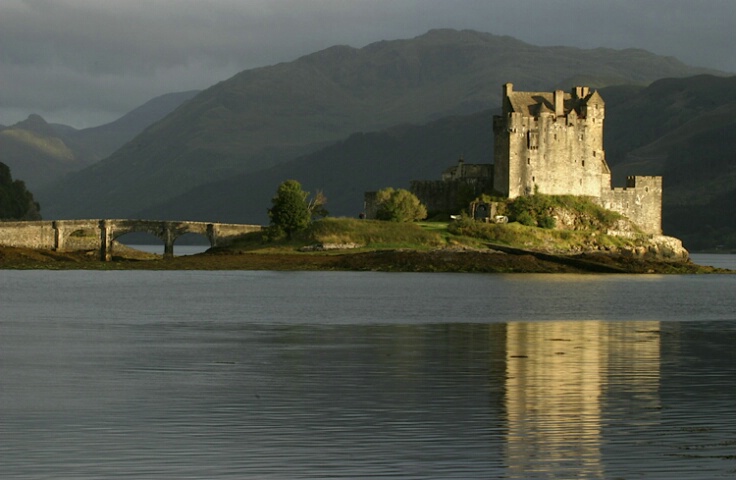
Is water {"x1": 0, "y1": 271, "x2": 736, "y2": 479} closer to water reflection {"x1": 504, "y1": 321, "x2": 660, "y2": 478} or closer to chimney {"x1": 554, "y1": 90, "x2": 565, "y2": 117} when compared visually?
water reflection {"x1": 504, "y1": 321, "x2": 660, "y2": 478}

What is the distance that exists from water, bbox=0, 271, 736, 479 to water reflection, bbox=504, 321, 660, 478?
0.08m

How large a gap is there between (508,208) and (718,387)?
90.4m

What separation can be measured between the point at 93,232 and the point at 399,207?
29.3 m

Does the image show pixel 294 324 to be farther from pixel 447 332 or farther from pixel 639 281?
pixel 639 281

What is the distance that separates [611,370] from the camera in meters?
36.4

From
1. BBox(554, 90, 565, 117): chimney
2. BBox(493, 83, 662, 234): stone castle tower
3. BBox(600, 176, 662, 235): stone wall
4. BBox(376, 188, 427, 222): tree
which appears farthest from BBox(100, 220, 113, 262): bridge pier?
BBox(600, 176, 662, 235): stone wall

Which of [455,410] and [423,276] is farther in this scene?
[423,276]

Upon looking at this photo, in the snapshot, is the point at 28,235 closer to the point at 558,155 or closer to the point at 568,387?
the point at 558,155

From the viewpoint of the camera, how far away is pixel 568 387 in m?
32.2

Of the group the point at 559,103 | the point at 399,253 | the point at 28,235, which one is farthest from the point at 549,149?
the point at 28,235

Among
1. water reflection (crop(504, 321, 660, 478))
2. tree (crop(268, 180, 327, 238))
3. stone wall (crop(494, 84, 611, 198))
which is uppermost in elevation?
stone wall (crop(494, 84, 611, 198))

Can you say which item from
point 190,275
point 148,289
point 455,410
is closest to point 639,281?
point 190,275

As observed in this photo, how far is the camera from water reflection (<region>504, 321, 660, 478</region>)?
23.1 m

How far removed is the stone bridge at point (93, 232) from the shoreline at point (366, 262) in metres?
2.74
